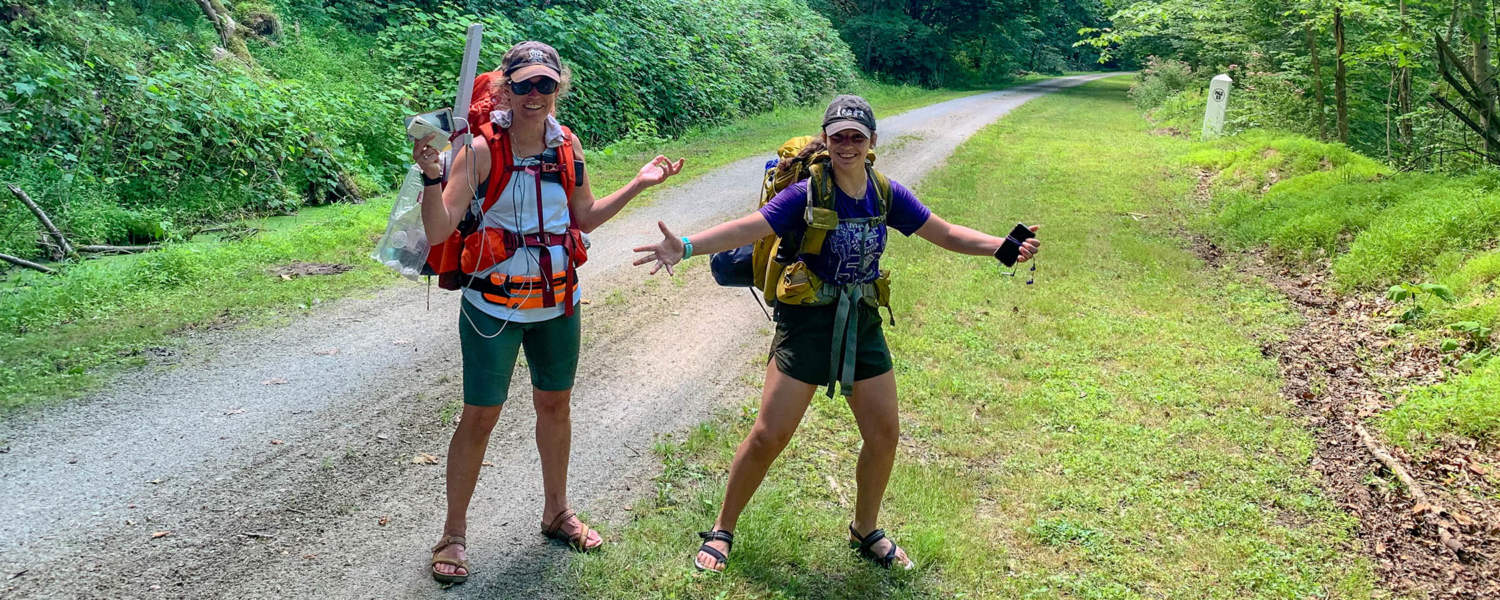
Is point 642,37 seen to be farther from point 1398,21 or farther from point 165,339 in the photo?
point 165,339

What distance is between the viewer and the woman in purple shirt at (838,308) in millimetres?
3377

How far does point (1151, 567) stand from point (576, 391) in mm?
3252

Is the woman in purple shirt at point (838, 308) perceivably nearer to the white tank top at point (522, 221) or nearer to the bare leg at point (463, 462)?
the white tank top at point (522, 221)

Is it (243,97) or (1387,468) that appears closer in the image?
(1387,468)

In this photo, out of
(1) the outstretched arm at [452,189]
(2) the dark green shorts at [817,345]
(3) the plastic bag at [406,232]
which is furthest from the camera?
(2) the dark green shorts at [817,345]

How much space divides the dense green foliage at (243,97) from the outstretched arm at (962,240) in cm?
723

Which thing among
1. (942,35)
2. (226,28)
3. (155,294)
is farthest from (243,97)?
(942,35)

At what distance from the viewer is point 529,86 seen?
312 cm

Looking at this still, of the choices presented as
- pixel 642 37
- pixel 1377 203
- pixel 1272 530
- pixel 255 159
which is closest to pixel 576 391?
pixel 1272 530

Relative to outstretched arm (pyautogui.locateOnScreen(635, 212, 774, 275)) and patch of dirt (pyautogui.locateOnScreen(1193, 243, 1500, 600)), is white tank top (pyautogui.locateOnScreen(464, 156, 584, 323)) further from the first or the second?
patch of dirt (pyautogui.locateOnScreen(1193, 243, 1500, 600))

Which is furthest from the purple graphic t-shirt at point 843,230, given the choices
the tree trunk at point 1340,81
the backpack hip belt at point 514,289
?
the tree trunk at point 1340,81

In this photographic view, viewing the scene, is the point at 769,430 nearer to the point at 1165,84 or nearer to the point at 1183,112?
the point at 1183,112

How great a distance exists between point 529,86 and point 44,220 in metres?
6.40

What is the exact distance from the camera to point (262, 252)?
8.01m
